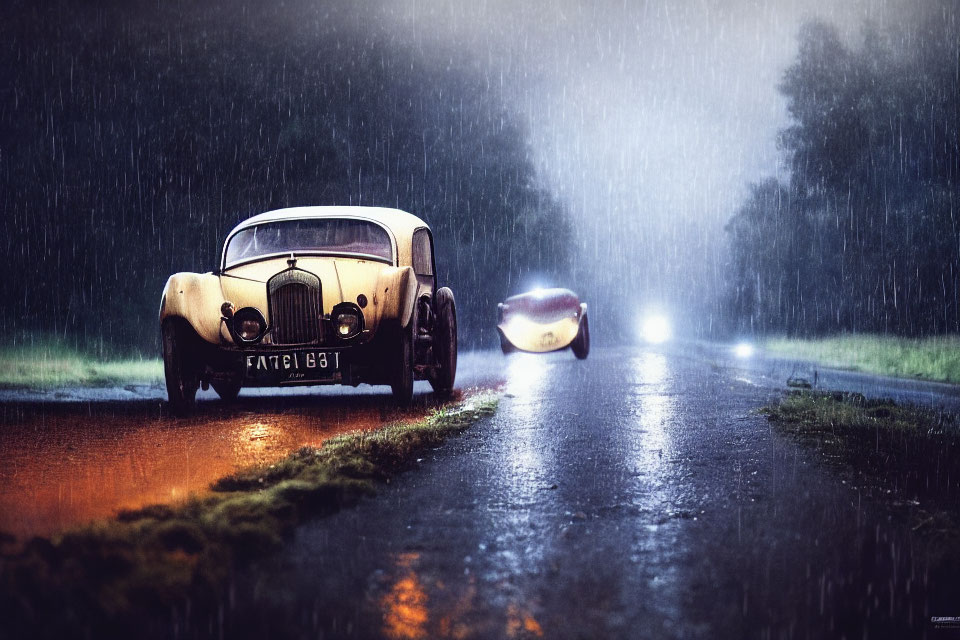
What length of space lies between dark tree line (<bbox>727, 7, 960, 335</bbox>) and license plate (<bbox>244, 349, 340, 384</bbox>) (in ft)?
81.4

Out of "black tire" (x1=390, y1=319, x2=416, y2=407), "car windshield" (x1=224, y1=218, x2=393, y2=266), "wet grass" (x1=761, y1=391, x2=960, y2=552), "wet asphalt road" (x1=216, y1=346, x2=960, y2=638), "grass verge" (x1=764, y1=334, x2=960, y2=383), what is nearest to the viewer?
"wet asphalt road" (x1=216, y1=346, x2=960, y2=638)

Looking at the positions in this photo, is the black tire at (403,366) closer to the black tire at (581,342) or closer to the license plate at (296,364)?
the license plate at (296,364)

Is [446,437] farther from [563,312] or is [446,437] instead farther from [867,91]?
[867,91]

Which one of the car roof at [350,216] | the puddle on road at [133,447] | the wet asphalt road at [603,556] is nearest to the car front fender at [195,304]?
the puddle on road at [133,447]

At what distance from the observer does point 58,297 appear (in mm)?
18344

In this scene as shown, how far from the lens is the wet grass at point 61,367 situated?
13094 millimetres

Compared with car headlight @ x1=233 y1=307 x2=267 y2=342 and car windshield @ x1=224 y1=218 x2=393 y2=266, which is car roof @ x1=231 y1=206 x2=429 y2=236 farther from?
car headlight @ x1=233 y1=307 x2=267 y2=342

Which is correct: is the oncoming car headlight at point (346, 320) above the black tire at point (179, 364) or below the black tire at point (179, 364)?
above

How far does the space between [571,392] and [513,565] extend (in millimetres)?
7733

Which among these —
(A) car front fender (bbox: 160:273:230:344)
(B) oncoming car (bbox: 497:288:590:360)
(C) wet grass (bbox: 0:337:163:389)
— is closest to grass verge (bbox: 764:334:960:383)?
(B) oncoming car (bbox: 497:288:590:360)

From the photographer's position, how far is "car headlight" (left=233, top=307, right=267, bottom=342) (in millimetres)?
7805

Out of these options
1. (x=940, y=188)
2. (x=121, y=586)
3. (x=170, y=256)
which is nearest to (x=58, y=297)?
(x=170, y=256)

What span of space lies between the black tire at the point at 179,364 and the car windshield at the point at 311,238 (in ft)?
4.44

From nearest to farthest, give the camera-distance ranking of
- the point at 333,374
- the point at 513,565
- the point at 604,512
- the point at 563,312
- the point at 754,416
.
→ the point at 513,565 < the point at 604,512 < the point at 333,374 < the point at 754,416 < the point at 563,312
